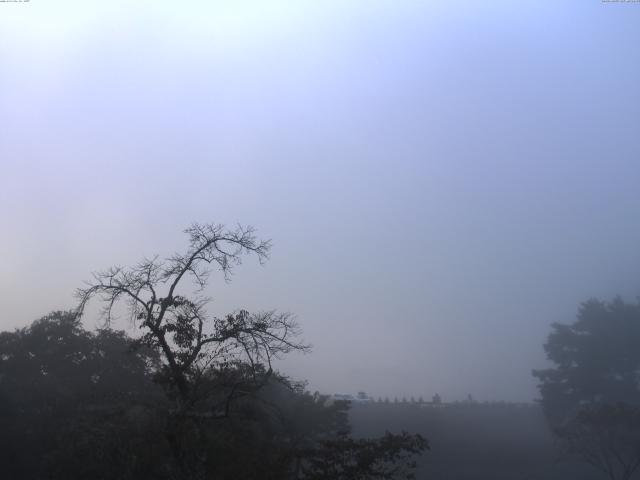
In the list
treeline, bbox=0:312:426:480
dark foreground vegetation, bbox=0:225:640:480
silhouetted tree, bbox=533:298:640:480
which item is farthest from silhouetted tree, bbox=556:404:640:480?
treeline, bbox=0:312:426:480

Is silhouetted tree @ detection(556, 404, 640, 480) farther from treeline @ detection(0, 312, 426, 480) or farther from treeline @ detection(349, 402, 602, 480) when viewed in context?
treeline @ detection(0, 312, 426, 480)

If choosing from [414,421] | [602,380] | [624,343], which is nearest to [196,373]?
[414,421]

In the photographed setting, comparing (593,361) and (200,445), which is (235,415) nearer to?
(200,445)

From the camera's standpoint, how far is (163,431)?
10148 millimetres

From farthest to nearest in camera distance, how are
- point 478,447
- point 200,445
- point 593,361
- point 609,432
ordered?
point 593,361, point 478,447, point 609,432, point 200,445

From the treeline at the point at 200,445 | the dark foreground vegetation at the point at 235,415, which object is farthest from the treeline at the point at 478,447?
the treeline at the point at 200,445

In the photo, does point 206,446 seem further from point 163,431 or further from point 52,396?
point 52,396

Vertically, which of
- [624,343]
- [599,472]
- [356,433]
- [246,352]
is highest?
[624,343]

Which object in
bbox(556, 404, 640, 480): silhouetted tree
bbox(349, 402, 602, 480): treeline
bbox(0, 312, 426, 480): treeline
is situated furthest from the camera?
bbox(349, 402, 602, 480): treeline

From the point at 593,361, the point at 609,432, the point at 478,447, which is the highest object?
the point at 593,361

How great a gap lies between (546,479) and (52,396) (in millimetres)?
38071

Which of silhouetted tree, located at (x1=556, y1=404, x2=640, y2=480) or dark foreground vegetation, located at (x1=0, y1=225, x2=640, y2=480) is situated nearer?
dark foreground vegetation, located at (x1=0, y1=225, x2=640, y2=480)

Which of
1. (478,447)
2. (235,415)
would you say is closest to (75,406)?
(235,415)

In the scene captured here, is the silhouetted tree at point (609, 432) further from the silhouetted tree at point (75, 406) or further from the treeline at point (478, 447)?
the silhouetted tree at point (75, 406)
